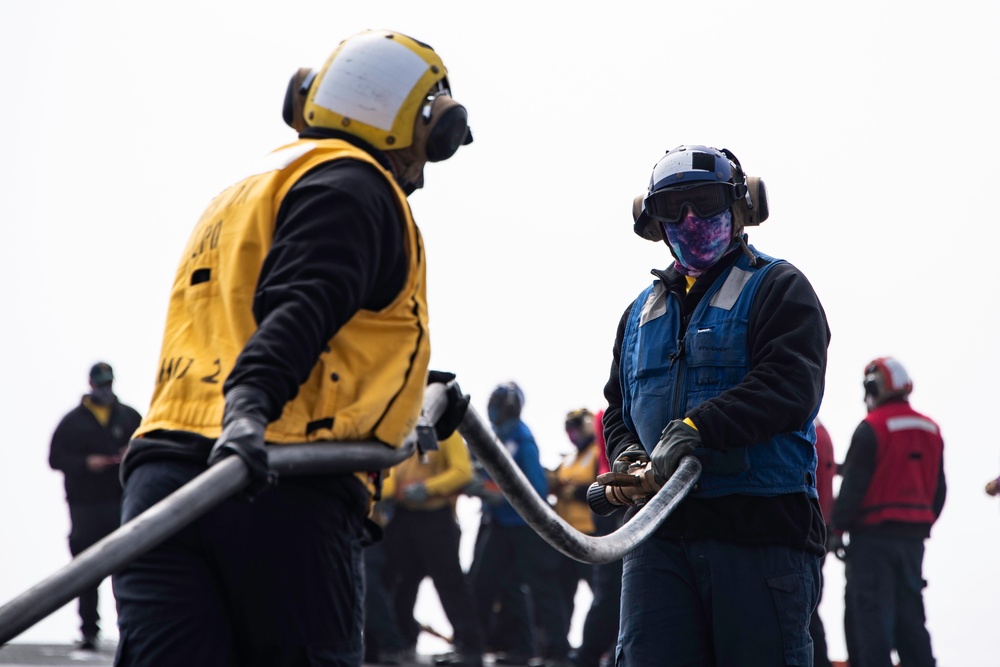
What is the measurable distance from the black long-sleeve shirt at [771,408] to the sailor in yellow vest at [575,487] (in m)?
6.95

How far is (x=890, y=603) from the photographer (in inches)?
339

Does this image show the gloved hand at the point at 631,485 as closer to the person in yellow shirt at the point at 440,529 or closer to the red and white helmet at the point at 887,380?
the red and white helmet at the point at 887,380

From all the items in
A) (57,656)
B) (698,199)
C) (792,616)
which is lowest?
(57,656)

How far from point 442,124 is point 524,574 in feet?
26.5

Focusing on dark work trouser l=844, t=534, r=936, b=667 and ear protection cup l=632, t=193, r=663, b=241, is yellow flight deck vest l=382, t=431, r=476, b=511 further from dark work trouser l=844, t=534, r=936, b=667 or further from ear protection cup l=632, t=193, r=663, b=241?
ear protection cup l=632, t=193, r=663, b=241

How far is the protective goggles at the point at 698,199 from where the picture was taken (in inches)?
167

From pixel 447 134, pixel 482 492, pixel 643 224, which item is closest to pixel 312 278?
pixel 447 134

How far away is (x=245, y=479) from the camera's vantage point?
7.91ft

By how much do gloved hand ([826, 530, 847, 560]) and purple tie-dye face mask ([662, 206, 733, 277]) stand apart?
5402 millimetres

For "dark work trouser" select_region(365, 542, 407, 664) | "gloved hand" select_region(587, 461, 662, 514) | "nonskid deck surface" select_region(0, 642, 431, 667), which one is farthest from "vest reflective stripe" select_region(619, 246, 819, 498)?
"dark work trouser" select_region(365, 542, 407, 664)

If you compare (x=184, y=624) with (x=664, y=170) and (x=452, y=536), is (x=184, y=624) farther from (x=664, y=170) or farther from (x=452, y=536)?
(x=452, y=536)

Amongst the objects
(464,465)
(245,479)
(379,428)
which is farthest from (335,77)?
(464,465)

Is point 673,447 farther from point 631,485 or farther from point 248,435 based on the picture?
point 248,435

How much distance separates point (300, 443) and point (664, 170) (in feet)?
6.61
